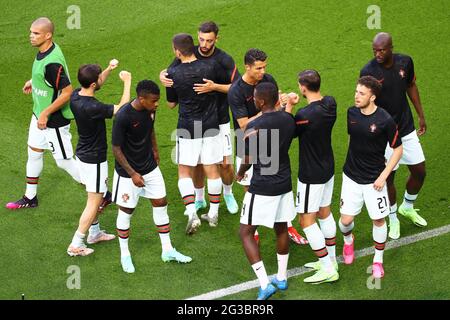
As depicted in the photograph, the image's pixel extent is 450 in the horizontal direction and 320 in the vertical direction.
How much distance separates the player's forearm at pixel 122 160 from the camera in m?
9.10

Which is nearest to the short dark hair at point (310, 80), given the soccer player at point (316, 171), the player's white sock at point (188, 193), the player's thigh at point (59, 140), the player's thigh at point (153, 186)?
the soccer player at point (316, 171)

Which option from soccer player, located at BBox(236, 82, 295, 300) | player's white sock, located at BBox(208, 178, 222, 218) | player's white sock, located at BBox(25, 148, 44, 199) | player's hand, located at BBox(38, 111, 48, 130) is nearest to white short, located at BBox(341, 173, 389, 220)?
soccer player, located at BBox(236, 82, 295, 300)

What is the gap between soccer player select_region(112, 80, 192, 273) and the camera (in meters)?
9.00

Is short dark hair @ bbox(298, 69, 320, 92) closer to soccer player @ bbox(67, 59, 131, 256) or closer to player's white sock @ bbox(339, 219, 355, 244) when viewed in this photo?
player's white sock @ bbox(339, 219, 355, 244)

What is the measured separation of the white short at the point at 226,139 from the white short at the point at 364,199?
5.53 ft

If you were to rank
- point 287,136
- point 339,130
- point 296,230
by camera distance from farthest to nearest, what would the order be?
point 339,130
point 296,230
point 287,136

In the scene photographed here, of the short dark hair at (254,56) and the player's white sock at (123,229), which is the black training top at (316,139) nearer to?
the short dark hair at (254,56)

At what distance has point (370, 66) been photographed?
981 cm

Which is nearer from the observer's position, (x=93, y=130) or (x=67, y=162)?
(x=93, y=130)

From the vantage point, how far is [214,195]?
10.5 meters

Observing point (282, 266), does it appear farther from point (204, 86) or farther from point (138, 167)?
point (204, 86)

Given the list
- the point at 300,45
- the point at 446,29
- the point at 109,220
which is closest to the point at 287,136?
the point at 109,220

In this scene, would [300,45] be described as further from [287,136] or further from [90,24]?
[287,136]

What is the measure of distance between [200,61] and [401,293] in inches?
122
